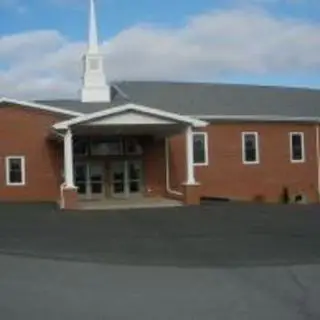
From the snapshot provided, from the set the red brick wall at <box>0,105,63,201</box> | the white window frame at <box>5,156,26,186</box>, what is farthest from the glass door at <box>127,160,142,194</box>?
the white window frame at <box>5,156,26,186</box>

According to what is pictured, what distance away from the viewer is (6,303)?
8.12m

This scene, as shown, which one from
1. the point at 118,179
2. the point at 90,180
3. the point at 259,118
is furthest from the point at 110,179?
the point at 259,118

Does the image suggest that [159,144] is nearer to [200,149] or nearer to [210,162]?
[200,149]

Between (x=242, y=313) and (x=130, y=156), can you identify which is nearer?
(x=242, y=313)

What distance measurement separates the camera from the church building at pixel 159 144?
28.8 m

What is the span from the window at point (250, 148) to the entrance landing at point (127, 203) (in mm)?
6402

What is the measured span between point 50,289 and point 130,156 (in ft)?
77.5

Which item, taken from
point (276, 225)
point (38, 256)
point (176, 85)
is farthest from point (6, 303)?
point (176, 85)

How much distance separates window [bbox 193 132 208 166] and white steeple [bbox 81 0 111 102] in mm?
5877

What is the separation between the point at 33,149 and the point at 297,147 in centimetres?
1426

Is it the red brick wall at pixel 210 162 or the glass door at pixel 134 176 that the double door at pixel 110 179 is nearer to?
the glass door at pixel 134 176

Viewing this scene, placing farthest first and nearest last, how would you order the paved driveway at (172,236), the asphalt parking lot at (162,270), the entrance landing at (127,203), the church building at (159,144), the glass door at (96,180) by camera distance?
1. the glass door at (96,180)
2. the church building at (159,144)
3. the entrance landing at (127,203)
4. the paved driveway at (172,236)
5. the asphalt parking lot at (162,270)

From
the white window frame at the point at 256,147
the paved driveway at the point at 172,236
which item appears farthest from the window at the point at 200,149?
the paved driveway at the point at 172,236

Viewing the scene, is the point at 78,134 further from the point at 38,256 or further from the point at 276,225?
the point at 38,256
